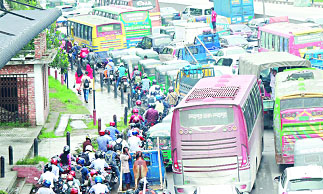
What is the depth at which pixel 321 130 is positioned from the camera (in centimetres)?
2442

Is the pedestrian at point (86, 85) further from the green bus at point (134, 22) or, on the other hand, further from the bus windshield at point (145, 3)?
the bus windshield at point (145, 3)

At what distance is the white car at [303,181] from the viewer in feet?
66.6

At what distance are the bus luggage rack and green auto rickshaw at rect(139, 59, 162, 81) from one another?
15.8 m

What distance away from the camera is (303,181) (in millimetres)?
20594

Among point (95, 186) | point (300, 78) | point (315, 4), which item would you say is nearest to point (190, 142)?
point (95, 186)

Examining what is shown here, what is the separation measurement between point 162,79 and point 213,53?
28.1 feet

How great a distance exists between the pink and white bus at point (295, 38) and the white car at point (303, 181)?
20059mm

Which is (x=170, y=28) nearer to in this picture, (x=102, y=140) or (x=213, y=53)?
(x=213, y=53)

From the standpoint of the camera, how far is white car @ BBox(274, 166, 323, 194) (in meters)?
20.3

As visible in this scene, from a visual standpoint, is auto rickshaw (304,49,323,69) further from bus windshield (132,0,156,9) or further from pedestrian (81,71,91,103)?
bus windshield (132,0,156,9)

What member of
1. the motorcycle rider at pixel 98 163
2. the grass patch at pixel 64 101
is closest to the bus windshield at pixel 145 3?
the grass patch at pixel 64 101

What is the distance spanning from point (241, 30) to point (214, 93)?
3457 centimetres

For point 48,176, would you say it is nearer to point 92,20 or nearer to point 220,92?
point 220,92

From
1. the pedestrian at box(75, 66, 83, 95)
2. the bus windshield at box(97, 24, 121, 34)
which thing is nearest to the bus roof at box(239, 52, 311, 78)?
the pedestrian at box(75, 66, 83, 95)
